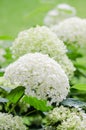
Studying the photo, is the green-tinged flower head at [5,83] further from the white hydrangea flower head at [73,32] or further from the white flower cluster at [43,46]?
the white hydrangea flower head at [73,32]

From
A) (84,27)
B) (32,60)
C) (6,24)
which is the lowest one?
(32,60)

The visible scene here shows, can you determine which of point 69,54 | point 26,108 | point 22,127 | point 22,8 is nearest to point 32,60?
point 22,127

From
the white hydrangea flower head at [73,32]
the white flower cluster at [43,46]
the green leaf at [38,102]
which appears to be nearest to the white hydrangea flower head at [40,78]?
the green leaf at [38,102]

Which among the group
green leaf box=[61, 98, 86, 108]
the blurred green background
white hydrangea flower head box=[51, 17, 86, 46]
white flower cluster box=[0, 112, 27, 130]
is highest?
the blurred green background

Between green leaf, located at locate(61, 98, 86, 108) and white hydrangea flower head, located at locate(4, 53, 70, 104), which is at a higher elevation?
white hydrangea flower head, located at locate(4, 53, 70, 104)

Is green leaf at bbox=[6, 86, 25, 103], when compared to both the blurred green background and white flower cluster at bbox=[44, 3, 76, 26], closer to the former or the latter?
white flower cluster at bbox=[44, 3, 76, 26]

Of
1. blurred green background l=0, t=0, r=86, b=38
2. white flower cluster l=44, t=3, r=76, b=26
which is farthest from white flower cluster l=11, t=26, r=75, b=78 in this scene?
blurred green background l=0, t=0, r=86, b=38

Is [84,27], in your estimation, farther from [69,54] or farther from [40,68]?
[40,68]
